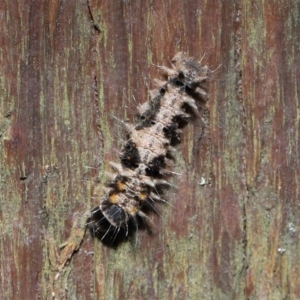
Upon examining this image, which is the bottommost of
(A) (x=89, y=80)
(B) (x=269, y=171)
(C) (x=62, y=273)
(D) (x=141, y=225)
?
(C) (x=62, y=273)

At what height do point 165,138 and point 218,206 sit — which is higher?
point 165,138

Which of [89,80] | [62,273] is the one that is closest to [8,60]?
[89,80]

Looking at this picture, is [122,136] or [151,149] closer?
[151,149]

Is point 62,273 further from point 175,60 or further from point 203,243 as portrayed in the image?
point 175,60
